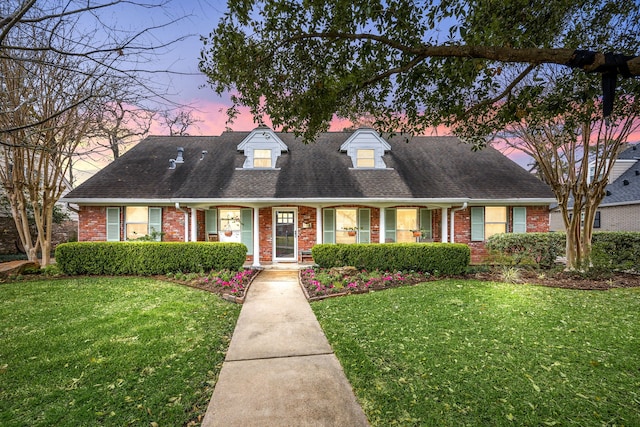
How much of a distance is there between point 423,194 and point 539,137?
415cm

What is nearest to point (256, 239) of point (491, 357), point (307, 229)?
point (307, 229)

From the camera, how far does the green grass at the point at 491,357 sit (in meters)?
2.68

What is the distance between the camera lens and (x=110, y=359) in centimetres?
364

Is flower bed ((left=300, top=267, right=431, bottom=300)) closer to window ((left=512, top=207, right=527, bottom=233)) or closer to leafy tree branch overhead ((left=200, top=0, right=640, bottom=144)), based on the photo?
leafy tree branch overhead ((left=200, top=0, right=640, bottom=144))

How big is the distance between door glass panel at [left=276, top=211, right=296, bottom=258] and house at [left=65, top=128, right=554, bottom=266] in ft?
0.15

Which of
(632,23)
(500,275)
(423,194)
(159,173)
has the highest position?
(632,23)

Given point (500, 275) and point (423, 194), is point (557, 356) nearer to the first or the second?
point (500, 275)

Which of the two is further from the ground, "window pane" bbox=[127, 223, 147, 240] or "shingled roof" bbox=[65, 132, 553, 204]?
"shingled roof" bbox=[65, 132, 553, 204]

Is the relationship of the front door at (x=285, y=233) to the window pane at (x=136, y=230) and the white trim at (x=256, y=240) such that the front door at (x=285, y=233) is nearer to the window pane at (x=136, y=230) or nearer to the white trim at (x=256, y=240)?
the white trim at (x=256, y=240)

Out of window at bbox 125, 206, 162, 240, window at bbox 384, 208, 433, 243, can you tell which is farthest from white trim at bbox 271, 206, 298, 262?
window at bbox 125, 206, 162, 240

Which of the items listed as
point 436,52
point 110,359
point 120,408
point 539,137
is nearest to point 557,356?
point 436,52

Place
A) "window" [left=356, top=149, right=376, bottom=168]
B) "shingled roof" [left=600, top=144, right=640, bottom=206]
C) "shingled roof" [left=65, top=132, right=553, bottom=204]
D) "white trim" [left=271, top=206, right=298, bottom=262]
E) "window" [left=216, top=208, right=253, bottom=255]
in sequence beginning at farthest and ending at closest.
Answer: "shingled roof" [left=600, top=144, right=640, bottom=206]
"window" [left=356, top=149, right=376, bottom=168]
"window" [left=216, top=208, right=253, bottom=255]
"white trim" [left=271, top=206, right=298, bottom=262]
"shingled roof" [left=65, top=132, right=553, bottom=204]

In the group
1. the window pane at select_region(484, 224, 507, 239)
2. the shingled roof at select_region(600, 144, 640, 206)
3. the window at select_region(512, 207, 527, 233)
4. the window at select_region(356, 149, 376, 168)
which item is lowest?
the window pane at select_region(484, 224, 507, 239)

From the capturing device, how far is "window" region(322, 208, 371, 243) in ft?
40.0
